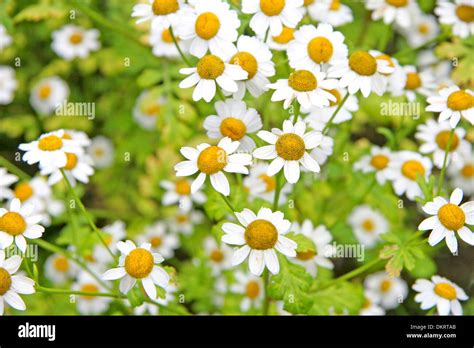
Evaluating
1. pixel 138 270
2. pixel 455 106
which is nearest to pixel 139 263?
pixel 138 270

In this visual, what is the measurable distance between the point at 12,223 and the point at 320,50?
1069 mm

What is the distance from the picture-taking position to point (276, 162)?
1.74 metres

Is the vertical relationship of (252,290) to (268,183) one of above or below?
below

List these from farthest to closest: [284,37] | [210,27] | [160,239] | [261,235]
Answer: [160,239]
[284,37]
[210,27]
[261,235]

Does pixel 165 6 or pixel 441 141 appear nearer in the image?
pixel 165 6

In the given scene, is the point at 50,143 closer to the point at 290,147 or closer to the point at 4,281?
the point at 4,281

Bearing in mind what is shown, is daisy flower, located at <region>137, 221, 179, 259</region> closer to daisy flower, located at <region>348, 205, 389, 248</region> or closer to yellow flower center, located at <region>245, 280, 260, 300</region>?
yellow flower center, located at <region>245, 280, 260, 300</region>

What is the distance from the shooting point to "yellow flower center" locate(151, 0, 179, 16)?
205cm

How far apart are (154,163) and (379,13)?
1281 mm

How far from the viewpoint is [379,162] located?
2.47 m

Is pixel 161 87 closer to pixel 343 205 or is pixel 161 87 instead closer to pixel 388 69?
pixel 343 205

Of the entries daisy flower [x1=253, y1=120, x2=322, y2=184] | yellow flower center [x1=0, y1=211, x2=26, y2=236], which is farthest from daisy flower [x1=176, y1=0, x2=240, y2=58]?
yellow flower center [x1=0, y1=211, x2=26, y2=236]

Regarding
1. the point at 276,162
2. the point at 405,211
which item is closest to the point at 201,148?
the point at 276,162

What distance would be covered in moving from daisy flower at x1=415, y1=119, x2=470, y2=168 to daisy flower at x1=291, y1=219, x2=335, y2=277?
505 millimetres
